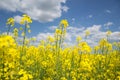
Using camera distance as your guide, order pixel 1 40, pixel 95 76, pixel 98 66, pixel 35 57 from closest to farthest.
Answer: pixel 1 40, pixel 95 76, pixel 98 66, pixel 35 57

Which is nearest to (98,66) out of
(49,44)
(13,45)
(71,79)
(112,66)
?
(112,66)

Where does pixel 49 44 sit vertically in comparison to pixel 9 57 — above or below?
above

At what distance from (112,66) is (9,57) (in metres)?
5.59

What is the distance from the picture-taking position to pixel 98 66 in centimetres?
830

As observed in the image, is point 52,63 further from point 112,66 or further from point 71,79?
point 112,66

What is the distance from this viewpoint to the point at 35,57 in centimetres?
883

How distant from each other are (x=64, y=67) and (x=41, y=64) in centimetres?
110

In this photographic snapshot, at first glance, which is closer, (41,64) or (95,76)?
(95,76)

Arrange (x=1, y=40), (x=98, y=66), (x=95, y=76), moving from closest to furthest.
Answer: (x=1, y=40) < (x=95, y=76) < (x=98, y=66)

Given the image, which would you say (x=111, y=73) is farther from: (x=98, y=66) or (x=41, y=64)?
(x=41, y=64)

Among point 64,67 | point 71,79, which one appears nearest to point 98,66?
point 64,67

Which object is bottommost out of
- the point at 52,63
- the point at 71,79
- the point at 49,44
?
the point at 71,79

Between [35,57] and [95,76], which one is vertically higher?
[35,57]

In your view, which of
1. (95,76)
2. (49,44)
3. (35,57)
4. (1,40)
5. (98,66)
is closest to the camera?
(1,40)
